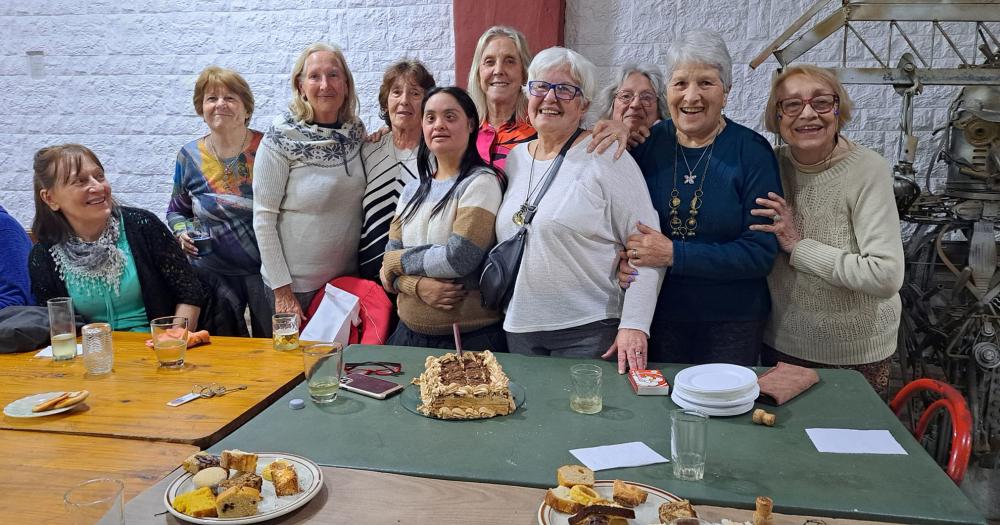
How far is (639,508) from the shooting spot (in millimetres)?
1167

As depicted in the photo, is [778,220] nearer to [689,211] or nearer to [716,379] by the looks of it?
[689,211]

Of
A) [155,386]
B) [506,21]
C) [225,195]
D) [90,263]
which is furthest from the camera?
[506,21]

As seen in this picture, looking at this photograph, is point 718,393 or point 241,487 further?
point 718,393

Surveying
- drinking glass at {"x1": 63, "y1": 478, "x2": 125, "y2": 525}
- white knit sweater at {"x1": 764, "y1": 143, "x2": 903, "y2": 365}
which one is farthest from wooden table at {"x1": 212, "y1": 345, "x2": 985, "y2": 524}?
drinking glass at {"x1": 63, "y1": 478, "x2": 125, "y2": 525}

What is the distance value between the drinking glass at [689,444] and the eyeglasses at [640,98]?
139 centimetres

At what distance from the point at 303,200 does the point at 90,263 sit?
707mm

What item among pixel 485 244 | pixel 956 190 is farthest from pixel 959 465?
pixel 956 190

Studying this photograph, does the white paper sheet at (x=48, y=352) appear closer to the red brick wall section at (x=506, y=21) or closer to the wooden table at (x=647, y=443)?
the wooden table at (x=647, y=443)

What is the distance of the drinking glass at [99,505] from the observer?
103 cm

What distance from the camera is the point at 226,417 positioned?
1629 mm

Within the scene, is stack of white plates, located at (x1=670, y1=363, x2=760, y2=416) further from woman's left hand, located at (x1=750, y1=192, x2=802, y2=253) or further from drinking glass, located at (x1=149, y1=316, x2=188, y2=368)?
drinking glass, located at (x1=149, y1=316, x2=188, y2=368)

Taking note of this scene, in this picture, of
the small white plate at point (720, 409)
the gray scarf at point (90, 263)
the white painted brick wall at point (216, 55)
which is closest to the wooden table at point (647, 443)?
the small white plate at point (720, 409)

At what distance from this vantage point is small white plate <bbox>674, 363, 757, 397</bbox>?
62.5 inches

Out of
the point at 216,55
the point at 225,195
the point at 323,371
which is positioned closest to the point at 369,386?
the point at 323,371
